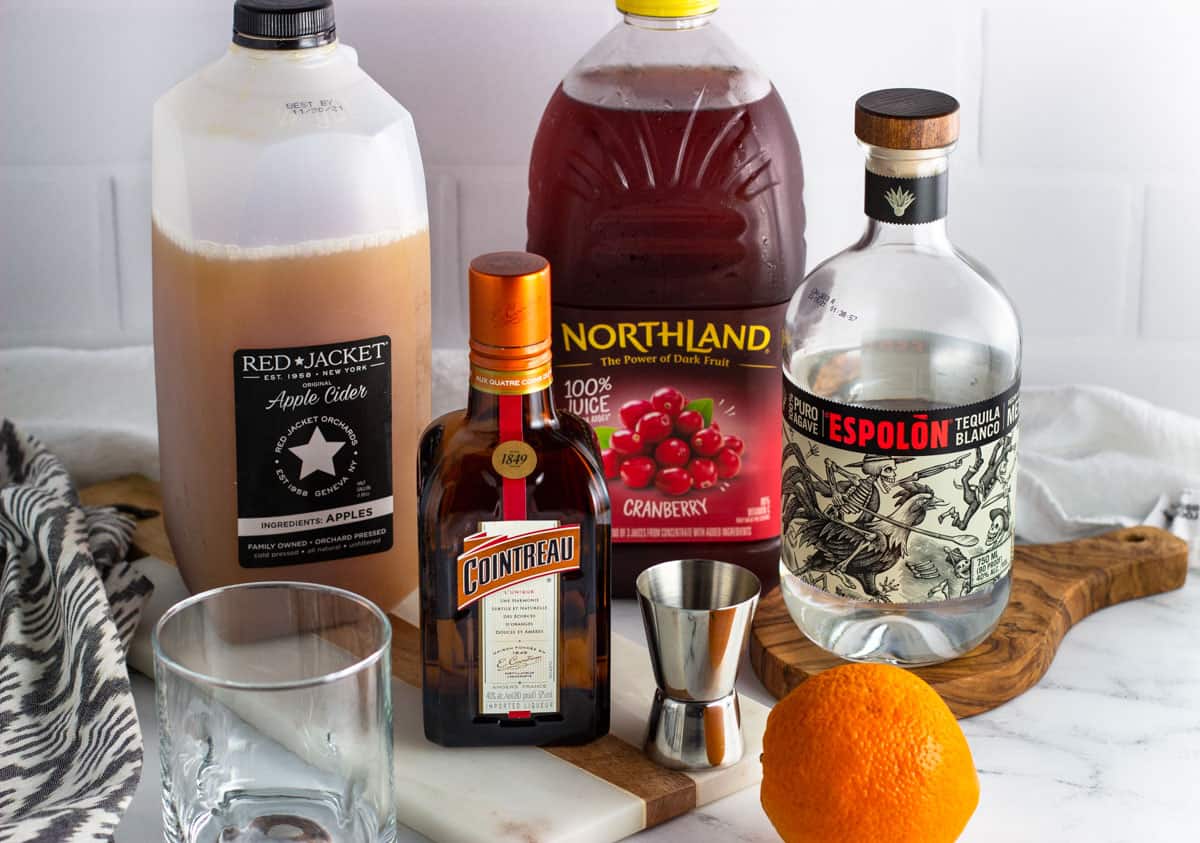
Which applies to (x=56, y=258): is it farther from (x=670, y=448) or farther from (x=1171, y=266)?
(x=1171, y=266)

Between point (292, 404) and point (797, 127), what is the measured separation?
1.67ft

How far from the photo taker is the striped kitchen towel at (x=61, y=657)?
0.90m

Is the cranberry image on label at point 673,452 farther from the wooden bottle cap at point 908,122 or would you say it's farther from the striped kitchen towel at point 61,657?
the striped kitchen towel at point 61,657

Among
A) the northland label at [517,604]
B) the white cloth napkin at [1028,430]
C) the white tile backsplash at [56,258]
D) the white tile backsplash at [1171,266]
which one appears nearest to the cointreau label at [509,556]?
the northland label at [517,604]

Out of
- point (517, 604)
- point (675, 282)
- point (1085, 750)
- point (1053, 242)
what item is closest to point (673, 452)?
point (675, 282)

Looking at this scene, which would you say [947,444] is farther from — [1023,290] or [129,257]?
[129,257]

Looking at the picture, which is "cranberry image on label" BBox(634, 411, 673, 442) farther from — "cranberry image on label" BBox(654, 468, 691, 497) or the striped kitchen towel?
the striped kitchen towel

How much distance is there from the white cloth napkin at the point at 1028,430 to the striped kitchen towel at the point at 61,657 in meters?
0.08

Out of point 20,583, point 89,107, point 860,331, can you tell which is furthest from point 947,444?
point 89,107

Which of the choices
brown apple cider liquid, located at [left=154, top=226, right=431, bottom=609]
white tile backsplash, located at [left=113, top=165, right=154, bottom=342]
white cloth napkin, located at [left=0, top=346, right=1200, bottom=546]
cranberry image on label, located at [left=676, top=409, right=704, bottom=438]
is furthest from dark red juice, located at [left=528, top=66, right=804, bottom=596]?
white tile backsplash, located at [left=113, top=165, right=154, bottom=342]

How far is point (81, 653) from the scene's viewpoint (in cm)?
100

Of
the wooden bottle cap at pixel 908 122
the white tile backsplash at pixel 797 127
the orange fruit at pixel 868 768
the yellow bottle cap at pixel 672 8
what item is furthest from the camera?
the white tile backsplash at pixel 797 127

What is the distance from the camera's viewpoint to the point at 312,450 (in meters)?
1.05

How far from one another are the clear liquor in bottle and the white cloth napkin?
25 cm
